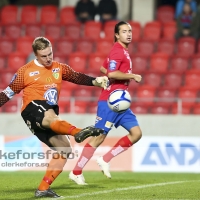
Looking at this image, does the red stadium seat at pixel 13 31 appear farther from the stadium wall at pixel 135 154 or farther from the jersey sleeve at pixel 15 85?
the jersey sleeve at pixel 15 85

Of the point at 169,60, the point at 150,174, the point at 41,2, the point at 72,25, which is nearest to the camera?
the point at 150,174

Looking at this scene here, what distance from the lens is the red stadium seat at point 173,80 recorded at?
15.6m

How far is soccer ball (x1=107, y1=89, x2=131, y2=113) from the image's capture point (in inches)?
352

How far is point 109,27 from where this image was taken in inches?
677

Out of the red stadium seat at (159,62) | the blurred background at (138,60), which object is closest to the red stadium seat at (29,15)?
the blurred background at (138,60)

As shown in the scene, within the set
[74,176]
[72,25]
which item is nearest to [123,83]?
[74,176]

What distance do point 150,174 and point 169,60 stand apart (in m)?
4.40

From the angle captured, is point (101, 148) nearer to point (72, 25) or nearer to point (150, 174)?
point (150, 174)

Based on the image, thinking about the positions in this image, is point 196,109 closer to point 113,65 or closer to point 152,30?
point 152,30

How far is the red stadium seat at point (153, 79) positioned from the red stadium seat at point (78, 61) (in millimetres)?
1548

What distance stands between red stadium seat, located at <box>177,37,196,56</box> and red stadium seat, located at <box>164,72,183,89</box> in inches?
46.1

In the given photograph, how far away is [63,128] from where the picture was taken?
287 inches

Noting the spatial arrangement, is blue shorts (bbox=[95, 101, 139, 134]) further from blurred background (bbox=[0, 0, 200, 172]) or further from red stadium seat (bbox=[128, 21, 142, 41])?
red stadium seat (bbox=[128, 21, 142, 41])

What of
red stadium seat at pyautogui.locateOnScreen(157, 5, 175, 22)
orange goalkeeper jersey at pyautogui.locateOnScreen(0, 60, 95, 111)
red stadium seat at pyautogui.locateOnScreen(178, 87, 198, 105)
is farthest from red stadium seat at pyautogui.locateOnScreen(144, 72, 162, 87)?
orange goalkeeper jersey at pyautogui.locateOnScreen(0, 60, 95, 111)
